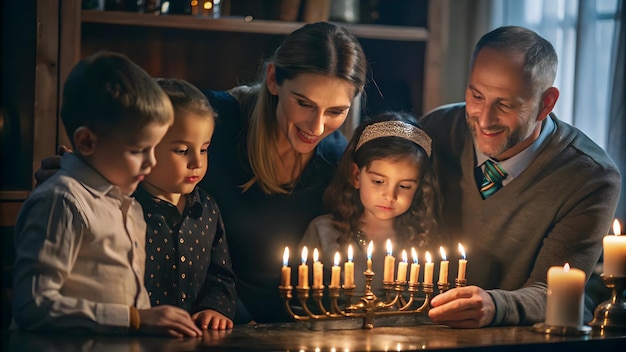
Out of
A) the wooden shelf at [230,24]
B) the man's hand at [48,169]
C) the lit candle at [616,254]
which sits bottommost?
the lit candle at [616,254]

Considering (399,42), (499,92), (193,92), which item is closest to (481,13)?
(399,42)

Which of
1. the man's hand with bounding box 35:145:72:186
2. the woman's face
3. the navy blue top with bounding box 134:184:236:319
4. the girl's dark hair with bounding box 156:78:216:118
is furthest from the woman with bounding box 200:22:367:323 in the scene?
the man's hand with bounding box 35:145:72:186

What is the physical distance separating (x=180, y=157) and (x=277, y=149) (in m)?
0.38

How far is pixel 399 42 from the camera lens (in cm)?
288

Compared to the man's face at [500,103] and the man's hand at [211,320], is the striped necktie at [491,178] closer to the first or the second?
the man's face at [500,103]

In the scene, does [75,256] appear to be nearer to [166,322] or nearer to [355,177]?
[166,322]

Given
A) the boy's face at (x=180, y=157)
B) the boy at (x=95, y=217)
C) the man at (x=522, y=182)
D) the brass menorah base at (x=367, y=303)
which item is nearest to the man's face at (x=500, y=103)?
the man at (x=522, y=182)

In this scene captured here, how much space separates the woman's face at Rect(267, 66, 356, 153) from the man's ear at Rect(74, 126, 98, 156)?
0.54 m

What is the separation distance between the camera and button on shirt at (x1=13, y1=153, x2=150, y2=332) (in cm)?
161

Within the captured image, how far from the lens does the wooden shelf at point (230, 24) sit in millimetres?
2557

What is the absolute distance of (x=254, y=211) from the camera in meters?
2.15

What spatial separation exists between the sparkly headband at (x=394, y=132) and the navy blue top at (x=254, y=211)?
133mm

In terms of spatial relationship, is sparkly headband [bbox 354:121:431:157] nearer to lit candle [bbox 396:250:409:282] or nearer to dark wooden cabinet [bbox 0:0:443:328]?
dark wooden cabinet [bbox 0:0:443:328]

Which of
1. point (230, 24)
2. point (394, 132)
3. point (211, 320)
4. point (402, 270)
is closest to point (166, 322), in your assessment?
point (211, 320)
